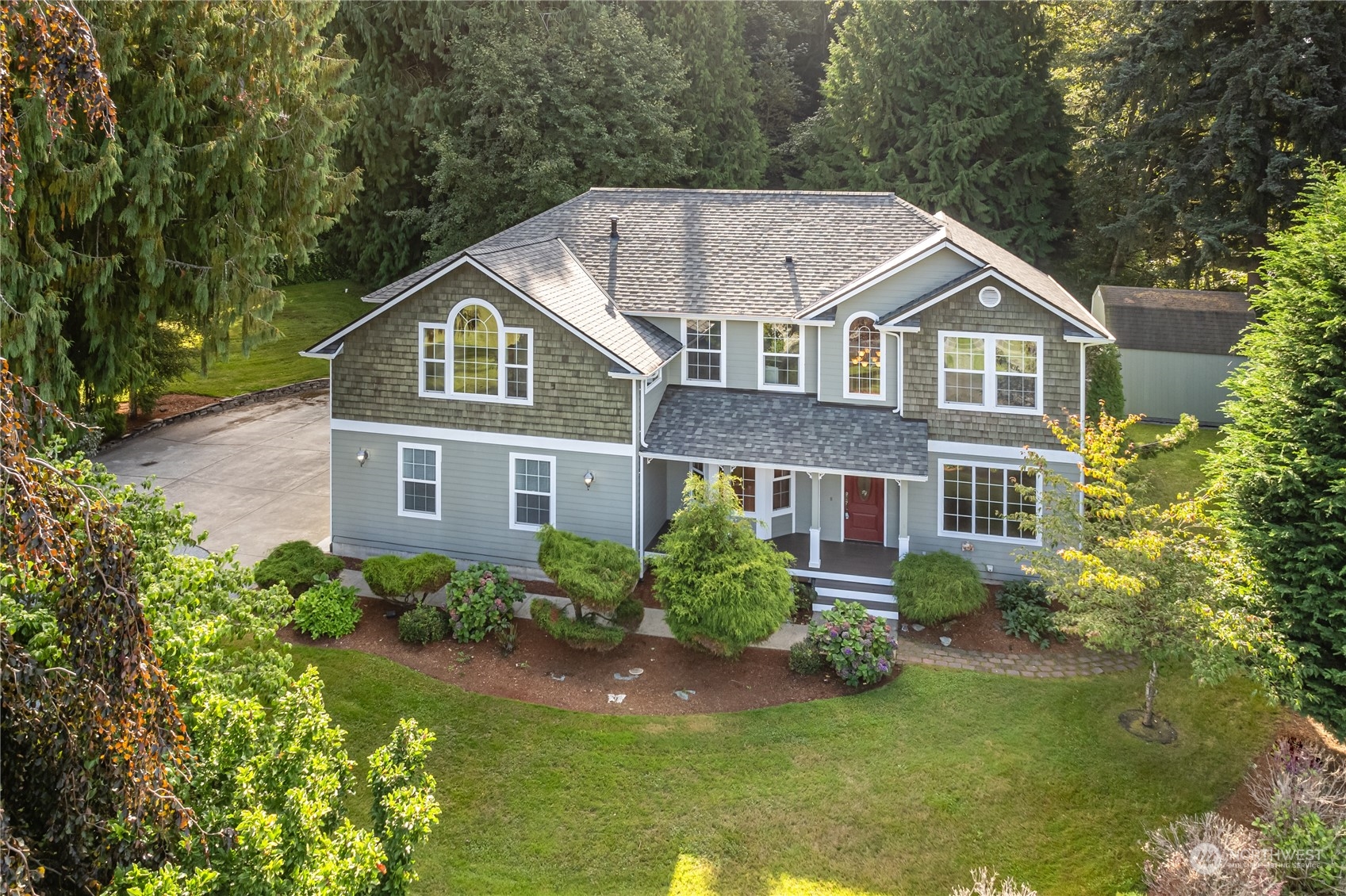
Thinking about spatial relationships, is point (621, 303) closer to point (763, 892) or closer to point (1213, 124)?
point (763, 892)

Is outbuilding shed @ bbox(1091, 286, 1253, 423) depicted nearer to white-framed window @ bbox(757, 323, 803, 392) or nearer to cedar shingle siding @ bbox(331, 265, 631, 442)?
white-framed window @ bbox(757, 323, 803, 392)

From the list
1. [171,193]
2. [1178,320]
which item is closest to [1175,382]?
[1178,320]

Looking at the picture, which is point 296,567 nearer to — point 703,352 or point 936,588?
point 703,352

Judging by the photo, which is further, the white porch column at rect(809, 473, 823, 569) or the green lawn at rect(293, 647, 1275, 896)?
the white porch column at rect(809, 473, 823, 569)

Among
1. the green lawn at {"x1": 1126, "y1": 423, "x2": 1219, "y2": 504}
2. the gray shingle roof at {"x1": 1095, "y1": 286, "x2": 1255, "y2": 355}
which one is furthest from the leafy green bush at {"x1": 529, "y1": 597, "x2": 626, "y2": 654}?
the gray shingle roof at {"x1": 1095, "y1": 286, "x2": 1255, "y2": 355}

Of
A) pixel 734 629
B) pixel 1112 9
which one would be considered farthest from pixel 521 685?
pixel 1112 9

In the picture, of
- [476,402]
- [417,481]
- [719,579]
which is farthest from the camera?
[417,481]
